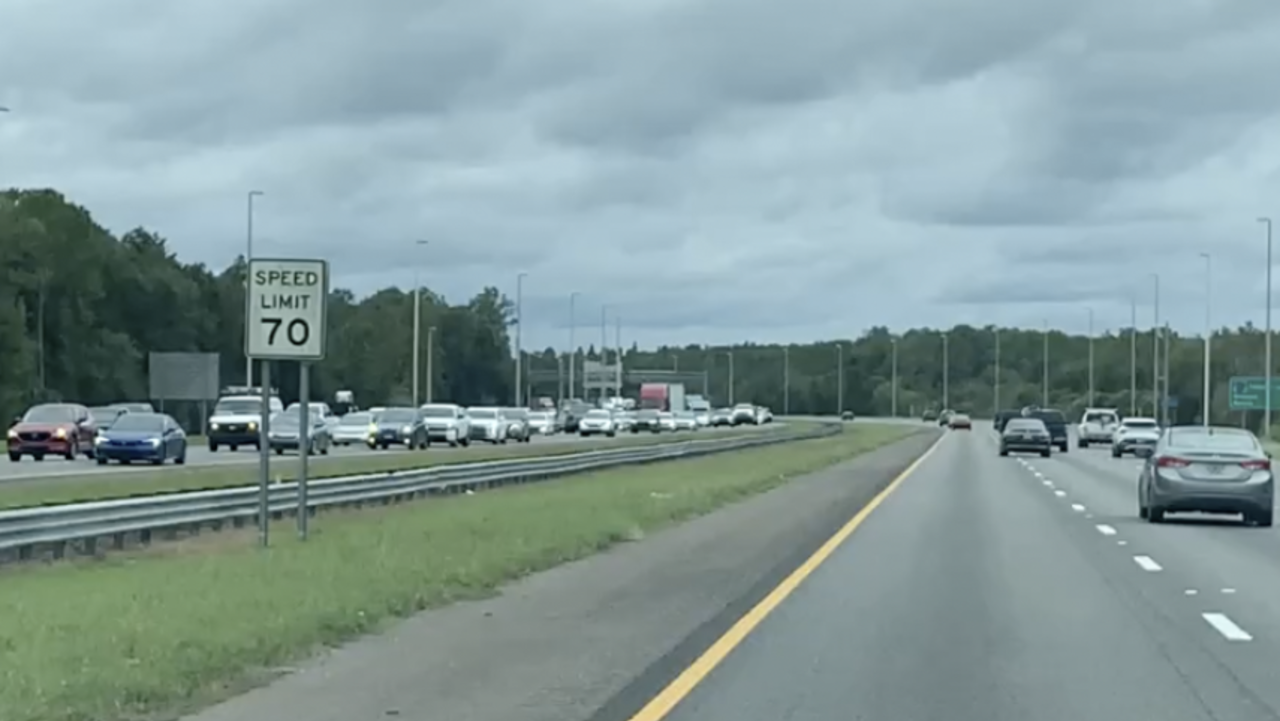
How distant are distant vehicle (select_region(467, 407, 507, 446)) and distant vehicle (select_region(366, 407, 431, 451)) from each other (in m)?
11.2

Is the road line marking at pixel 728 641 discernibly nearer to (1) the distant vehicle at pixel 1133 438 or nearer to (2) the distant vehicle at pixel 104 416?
(2) the distant vehicle at pixel 104 416

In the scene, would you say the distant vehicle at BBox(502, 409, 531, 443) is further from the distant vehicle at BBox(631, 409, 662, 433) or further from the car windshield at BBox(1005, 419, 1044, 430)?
the distant vehicle at BBox(631, 409, 662, 433)

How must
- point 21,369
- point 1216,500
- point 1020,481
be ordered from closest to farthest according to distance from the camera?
1. point 1216,500
2. point 1020,481
3. point 21,369

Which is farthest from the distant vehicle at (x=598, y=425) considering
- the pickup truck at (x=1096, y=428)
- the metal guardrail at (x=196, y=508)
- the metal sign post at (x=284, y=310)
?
the metal sign post at (x=284, y=310)

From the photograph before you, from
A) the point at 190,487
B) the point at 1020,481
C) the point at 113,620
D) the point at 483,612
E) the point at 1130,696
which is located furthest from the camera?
the point at 1020,481

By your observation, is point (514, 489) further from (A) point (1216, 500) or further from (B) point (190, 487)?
(A) point (1216, 500)

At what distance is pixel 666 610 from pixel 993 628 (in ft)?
9.09

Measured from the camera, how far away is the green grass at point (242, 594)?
12570 millimetres

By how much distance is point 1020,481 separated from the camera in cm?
5444

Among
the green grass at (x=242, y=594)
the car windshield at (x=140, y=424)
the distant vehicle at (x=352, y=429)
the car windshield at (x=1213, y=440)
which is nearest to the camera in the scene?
the green grass at (x=242, y=594)

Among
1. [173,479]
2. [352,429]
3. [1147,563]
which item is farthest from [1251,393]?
[1147,563]

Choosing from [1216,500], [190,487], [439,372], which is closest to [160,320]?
[439,372]

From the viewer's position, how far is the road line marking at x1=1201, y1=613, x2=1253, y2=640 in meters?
17.6

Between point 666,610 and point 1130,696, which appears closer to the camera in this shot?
point 1130,696
